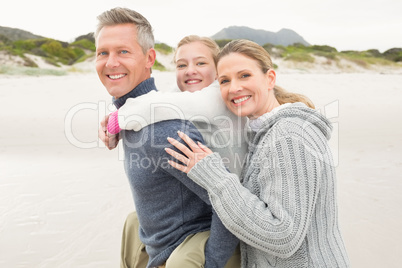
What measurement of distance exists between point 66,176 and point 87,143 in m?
1.64

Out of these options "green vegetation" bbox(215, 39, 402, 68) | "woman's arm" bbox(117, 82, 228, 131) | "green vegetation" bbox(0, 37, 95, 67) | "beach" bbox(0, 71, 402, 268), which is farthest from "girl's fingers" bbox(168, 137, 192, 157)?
"green vegetation" bbox(215, 39, 402, 68)

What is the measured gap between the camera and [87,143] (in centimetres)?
670

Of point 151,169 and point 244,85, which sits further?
point 244,85

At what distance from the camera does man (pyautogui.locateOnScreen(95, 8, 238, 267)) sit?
60.2 inches

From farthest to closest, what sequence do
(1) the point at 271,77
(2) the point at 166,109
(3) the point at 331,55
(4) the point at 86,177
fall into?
(3) the point at 331,55 < (4) the point at 86,177 < (1) the point at 271,77 < (2) the point at 166,109

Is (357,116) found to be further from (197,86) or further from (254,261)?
(254,261)

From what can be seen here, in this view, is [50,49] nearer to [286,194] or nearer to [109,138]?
[109,138]

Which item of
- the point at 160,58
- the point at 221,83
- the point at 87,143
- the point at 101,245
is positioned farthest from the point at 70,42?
the point at 221,83

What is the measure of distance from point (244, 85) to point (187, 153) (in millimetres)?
433

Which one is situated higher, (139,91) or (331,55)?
(331,55)

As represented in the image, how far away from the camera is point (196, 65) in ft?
7.58

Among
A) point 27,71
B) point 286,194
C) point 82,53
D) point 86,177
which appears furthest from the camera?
point 82,53

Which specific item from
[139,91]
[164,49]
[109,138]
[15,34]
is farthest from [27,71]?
[139,91]

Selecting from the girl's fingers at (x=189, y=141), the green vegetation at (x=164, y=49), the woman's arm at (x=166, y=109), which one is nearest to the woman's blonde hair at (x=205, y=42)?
the woman's arm at (x=166, y=109)
